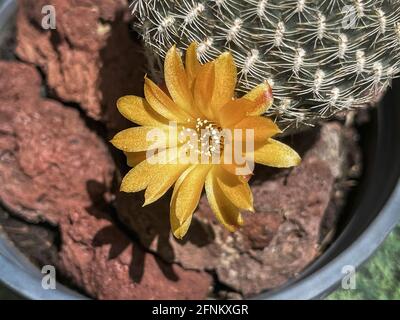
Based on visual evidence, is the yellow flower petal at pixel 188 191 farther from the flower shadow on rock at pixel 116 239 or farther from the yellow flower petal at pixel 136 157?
the flower shadow on rock at pixel 116 239

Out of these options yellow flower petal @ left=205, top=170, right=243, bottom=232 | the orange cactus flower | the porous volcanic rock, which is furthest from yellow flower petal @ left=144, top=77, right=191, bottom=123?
the porous volcanic rock

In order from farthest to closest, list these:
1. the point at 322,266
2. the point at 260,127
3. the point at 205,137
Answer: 1. the point at 322,266
2. the point at 205,137
3. the point at 260,127

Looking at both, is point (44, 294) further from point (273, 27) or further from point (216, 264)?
point (273, 27)

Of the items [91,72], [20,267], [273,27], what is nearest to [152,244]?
[20,267]

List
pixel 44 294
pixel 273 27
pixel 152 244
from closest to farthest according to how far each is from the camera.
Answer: pixel 273 27 < pixel 44 294 < pixel 152 244

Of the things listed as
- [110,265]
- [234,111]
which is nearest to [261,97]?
[234,111]

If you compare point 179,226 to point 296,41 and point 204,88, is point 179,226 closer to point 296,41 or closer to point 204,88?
point 204,88
